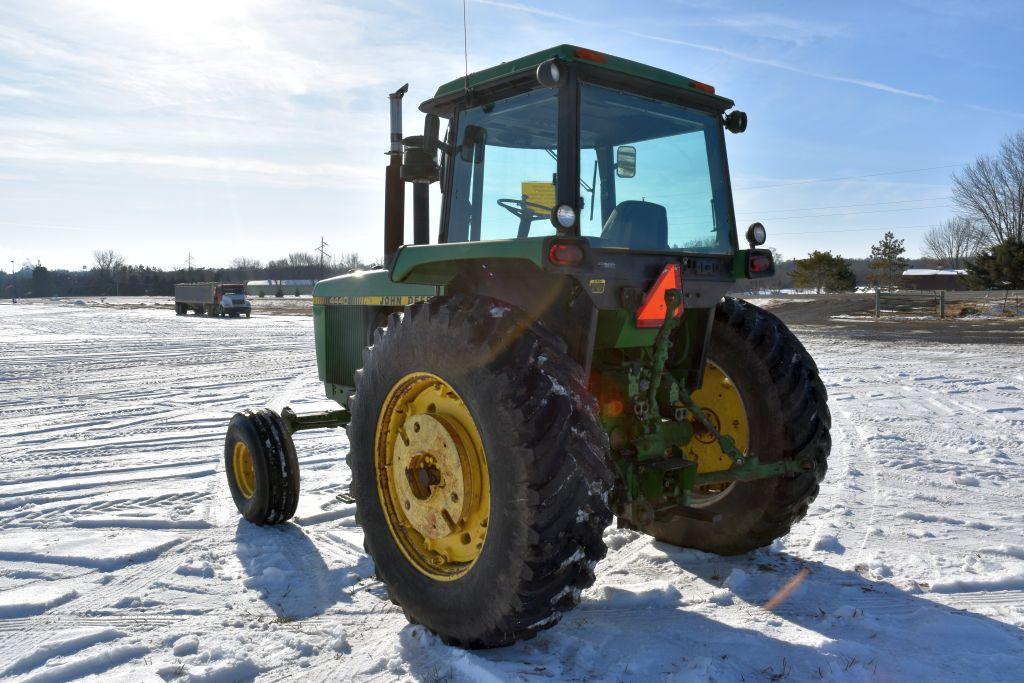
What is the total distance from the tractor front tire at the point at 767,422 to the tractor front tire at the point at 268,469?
7.07 ft

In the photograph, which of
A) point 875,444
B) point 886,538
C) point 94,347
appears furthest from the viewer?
point 94,347

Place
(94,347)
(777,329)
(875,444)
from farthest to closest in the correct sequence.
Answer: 1. (94,347)
2. (875,444)
3. (777,329)

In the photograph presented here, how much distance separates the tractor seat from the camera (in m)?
3.22

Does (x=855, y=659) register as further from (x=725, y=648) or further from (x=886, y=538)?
(x=886, y=538)

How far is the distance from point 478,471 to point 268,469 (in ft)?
6.51

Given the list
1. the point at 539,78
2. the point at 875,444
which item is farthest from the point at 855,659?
the point at 875,444

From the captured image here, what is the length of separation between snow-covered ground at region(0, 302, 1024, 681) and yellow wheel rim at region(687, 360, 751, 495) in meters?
0.50

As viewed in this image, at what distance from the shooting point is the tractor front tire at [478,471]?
2.55 m

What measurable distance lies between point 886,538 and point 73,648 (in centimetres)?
396

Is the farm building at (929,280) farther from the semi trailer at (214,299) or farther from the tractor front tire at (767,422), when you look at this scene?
the tractor front tire at (767,422)

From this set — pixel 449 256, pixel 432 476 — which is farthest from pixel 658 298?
pixel 432 476

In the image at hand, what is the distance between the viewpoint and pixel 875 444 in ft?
20.6

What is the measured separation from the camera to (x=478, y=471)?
2918 mm

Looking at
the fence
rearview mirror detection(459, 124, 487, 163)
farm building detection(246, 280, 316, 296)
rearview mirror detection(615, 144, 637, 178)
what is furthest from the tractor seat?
farm building detection(246, 280, 316, 296)
